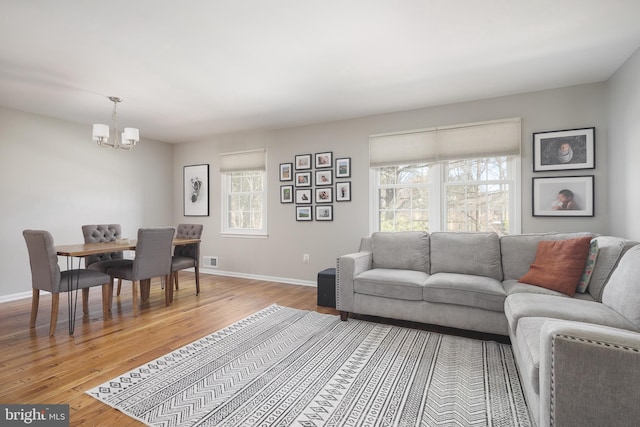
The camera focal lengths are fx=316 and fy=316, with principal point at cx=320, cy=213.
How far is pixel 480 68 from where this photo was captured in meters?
2.92

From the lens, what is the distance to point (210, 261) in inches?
224

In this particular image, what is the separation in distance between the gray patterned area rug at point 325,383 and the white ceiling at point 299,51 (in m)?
2.41

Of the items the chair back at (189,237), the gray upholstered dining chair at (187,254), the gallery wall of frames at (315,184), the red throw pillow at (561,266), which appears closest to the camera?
the red throw pillow at (561,266)

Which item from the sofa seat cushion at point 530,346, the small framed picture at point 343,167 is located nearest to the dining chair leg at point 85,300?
the small framed picture at point 343,167

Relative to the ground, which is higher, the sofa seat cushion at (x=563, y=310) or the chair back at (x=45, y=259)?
the chair back at (x=45, y=259)

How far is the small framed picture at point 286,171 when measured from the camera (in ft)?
15.9

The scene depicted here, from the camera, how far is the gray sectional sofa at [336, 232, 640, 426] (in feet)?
3.76

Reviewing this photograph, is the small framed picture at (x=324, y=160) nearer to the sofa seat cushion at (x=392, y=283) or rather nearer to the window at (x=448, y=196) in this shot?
the window at (x=448, y=196)

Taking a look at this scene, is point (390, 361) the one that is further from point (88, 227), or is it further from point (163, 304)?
point (88, 227)

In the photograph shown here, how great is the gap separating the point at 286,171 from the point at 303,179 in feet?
1.09

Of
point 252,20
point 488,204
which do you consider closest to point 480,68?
point 488,204

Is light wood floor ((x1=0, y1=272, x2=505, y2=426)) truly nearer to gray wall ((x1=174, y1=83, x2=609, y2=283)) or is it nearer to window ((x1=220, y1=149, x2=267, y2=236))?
gray wall ((x1=174, y1=83, x2=609, y2=283))

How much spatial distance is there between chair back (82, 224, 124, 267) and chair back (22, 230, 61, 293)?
94 centimetres

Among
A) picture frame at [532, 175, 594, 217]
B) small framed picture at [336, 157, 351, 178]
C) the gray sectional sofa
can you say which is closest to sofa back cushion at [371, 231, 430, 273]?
the gray sectional sofa
